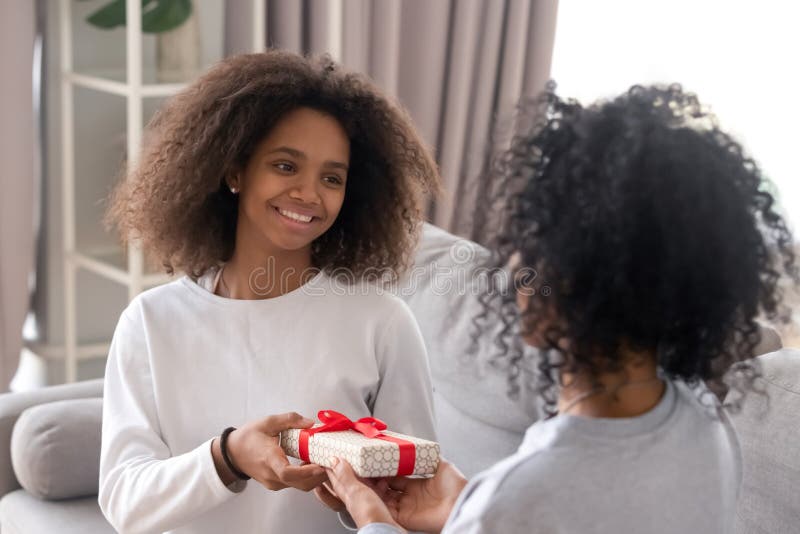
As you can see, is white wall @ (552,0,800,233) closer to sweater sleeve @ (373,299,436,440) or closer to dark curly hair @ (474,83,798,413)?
sweater sleeve @ (373,299,436,440)

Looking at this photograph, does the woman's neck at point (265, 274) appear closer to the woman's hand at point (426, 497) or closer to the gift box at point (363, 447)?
the gift box at point (363, 447)

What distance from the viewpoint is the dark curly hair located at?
921mm

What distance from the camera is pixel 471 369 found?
191 cm

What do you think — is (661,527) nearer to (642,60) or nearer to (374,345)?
(374,345)

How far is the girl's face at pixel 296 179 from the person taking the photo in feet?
4.88

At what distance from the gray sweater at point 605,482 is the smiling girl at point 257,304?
56cm

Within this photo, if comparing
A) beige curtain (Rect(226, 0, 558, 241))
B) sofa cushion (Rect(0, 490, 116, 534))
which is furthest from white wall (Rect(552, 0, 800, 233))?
sofa cushion (Rect(0, 490, 116, 534))

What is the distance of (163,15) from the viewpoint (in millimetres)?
2691

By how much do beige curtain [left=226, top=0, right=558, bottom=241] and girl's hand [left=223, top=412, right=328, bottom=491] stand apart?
180 centimetres

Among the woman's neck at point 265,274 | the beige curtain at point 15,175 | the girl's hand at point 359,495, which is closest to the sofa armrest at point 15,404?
the beige curtain at point 15,175

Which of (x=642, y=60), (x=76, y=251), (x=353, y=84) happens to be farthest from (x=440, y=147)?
(x=353, y=84)

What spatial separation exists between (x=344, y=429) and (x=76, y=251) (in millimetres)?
1729

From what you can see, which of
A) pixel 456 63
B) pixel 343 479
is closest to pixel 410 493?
pixel 343 479

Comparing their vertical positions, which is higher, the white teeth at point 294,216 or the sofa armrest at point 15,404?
the white teeth at point 294,216
